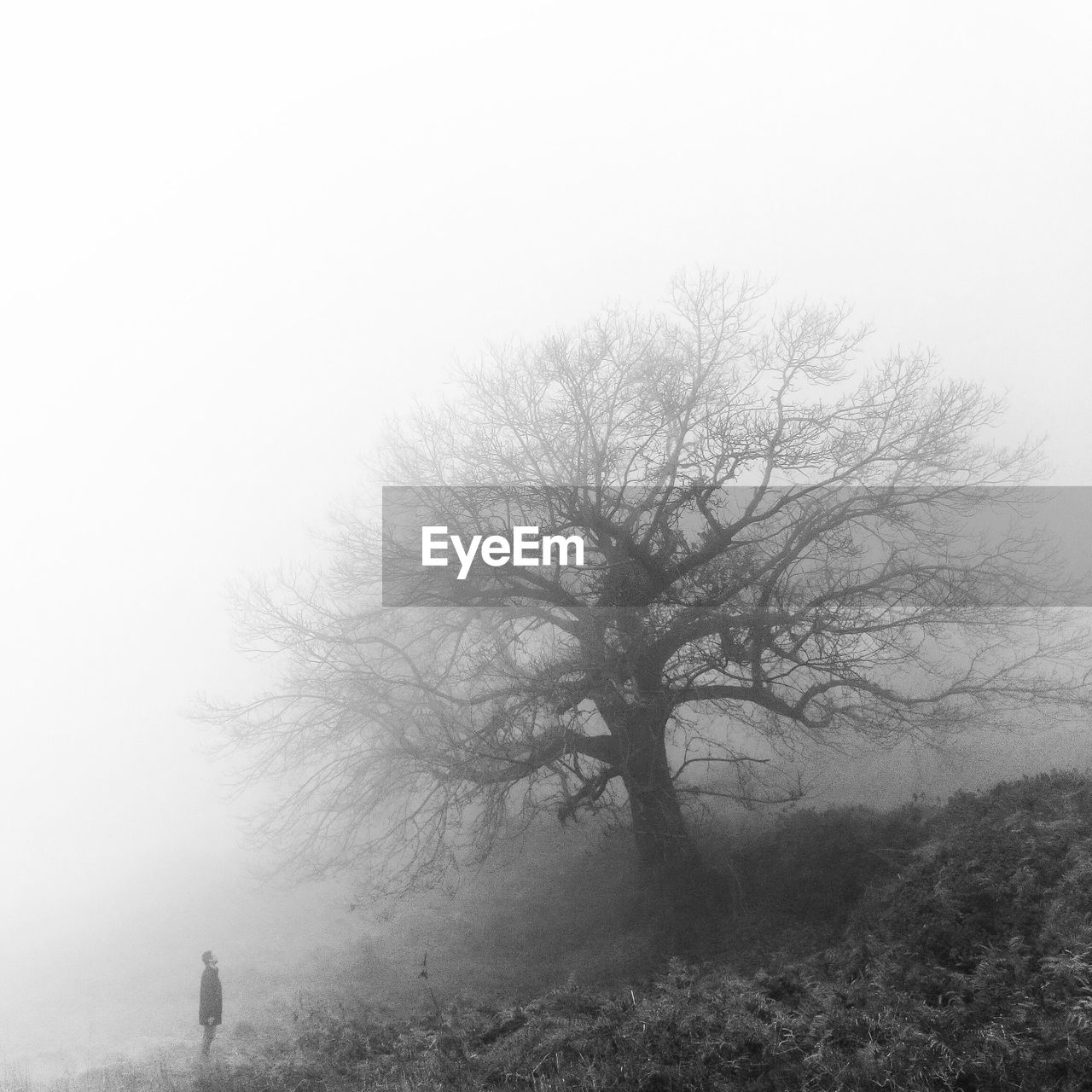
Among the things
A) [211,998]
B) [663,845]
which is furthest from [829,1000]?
[211,998]

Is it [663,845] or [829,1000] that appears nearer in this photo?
[829,1000]

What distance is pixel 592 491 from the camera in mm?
12219

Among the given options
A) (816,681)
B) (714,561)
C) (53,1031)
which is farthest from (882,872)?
(53,1031)

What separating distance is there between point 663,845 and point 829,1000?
3.50 m

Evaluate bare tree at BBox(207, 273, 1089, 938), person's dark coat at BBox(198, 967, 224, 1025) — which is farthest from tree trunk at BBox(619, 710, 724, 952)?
person's dark coat at BBox(198, 967, 224, 1025)

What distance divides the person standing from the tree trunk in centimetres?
525

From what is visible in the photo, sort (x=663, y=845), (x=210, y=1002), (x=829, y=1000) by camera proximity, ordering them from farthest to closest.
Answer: (x=663, y=845) < (x=210, y=1002) < (x=829, y=1000)

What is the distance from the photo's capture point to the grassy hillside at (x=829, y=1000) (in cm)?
676

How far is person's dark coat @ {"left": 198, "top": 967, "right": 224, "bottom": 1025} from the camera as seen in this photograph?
979 centimetres

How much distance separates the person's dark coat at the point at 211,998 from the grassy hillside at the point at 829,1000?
302mm

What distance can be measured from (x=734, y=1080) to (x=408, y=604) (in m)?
7.47

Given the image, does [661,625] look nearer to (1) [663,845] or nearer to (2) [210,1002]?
(1) [663,845]

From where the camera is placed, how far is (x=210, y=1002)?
9828 millimetres

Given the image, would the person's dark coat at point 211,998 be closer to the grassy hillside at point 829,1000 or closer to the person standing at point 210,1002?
the person standing at point 210,1002
